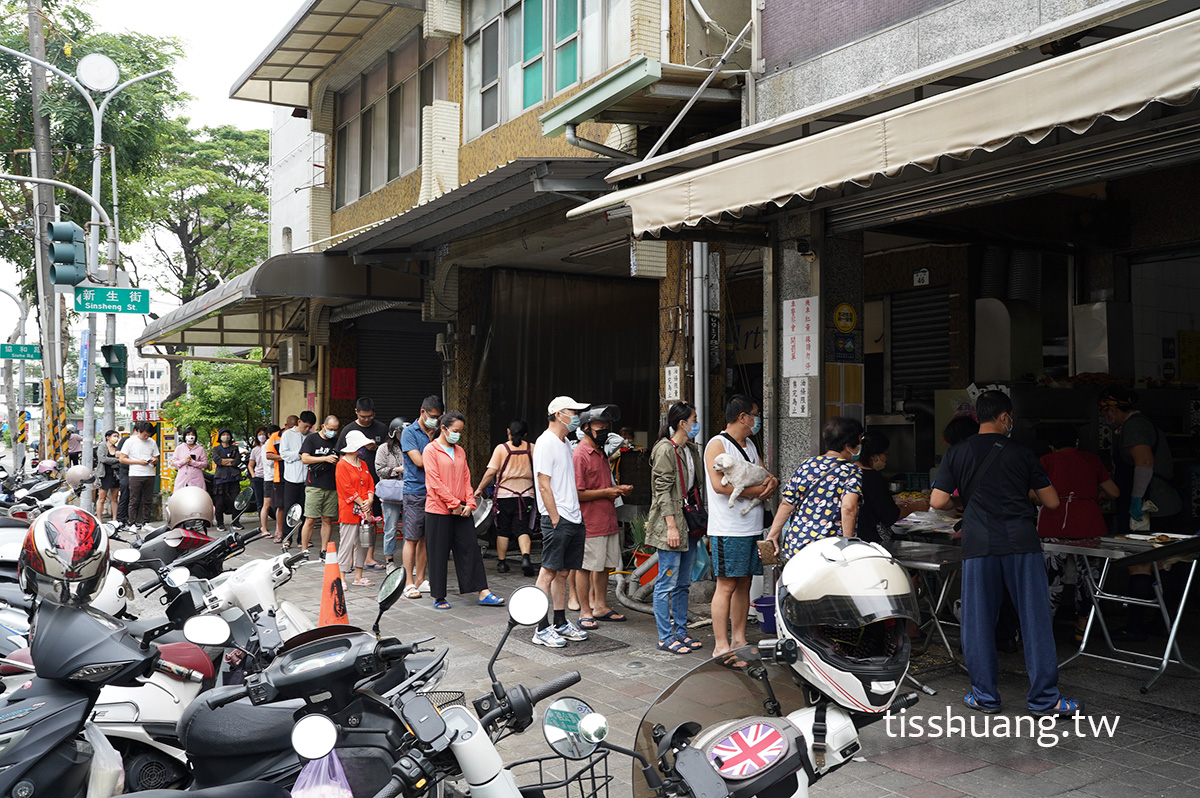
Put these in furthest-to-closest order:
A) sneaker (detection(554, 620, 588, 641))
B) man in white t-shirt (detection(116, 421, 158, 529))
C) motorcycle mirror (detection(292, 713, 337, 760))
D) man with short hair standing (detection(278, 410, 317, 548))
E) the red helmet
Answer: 1. man in white t-shirt (detection(116, 421, 158, 529))
2. man with short hair standing (detection(278, 410, 317, 548))
3. sneaker (detection(554, 620, 588, 641))
4. the red helmet
5. motorcycle mirror (detection(292, 713, 337, 760))

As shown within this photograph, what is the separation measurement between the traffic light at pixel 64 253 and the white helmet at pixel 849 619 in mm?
12464

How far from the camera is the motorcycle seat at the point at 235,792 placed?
2705 millimetres

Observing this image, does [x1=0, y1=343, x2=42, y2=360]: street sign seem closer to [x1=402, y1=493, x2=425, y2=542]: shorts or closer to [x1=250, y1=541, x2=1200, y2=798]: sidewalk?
[x1=402, y1=493, x2=425, y2=542]: shorts

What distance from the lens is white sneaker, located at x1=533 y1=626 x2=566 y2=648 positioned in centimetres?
784

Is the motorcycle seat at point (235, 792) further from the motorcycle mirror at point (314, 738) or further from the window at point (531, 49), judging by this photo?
the window at point (531, 49)

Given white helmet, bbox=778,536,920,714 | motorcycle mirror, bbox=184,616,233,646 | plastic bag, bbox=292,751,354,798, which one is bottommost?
plastic bag, bbox=292,751,354,798

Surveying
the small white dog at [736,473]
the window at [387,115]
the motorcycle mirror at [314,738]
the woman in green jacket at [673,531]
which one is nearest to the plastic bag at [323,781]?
the motorcycle mirror at [314,738]

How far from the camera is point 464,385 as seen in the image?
15594 mm

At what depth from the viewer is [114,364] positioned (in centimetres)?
1402

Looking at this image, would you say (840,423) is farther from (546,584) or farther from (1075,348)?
(1075,348)

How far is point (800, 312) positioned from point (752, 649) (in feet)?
19.3

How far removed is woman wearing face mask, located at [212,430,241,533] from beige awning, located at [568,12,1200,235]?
11.5 m

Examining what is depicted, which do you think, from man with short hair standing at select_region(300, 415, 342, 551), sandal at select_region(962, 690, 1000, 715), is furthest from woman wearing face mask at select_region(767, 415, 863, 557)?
man with short hair standing at select_region(300, 415, 342, 551)

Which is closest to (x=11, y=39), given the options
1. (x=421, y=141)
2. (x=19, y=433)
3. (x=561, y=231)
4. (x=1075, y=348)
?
(x=19, y=433)
